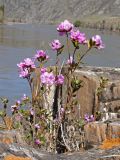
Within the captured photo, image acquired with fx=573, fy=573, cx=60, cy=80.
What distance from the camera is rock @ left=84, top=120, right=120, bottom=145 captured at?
4375 mm

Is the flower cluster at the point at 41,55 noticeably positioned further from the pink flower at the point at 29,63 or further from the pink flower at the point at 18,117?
the pink flower at the point at 18,117

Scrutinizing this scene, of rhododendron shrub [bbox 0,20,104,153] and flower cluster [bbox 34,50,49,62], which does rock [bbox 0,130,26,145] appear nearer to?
rhododendron shrub [bbox 0,20,104,153]

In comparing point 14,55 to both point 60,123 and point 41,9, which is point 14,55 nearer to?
point 60,123

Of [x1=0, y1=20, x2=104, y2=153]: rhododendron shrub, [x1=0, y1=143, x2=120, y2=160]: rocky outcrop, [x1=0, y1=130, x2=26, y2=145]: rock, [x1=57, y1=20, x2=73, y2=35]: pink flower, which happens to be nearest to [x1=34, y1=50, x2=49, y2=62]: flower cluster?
[x1=0, y1=20, x2=104, y2=153]: rhododendron shrub

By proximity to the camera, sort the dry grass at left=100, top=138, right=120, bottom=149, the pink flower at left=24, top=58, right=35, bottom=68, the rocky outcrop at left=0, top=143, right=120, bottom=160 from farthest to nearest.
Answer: the pink flower at left=24, top=58, right=35, bottom=68 → the dry grass at left=100, top=138, right=120, bottom=149 → the rocky outcrop at left=0, top=143, right=120, bottom=160

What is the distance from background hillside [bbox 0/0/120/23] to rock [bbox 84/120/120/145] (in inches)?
5634

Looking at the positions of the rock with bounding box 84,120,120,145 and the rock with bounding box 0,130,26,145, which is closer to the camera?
the rock with bounding box 0,130,26,145

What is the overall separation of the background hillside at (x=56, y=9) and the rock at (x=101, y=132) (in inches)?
5634

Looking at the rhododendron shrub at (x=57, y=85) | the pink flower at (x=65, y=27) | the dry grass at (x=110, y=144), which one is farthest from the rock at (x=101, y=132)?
the pink flower at (x=65, y=27)

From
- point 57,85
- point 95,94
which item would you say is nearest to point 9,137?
point 57,85

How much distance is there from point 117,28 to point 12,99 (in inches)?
3296

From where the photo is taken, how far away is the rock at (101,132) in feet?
14.4

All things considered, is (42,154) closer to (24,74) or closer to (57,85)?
(24,74)

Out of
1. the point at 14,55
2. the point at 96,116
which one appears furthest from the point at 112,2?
the point at 96,116
